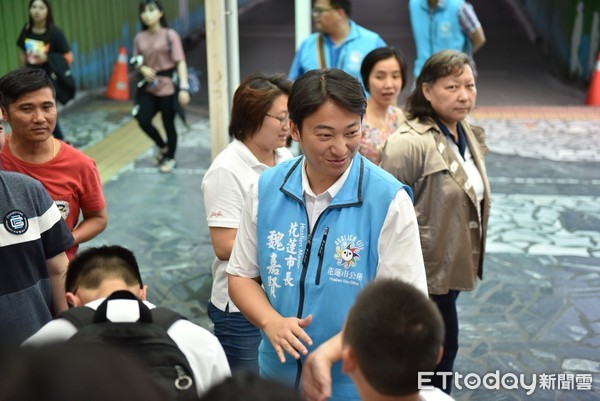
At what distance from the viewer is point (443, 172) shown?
4105mm

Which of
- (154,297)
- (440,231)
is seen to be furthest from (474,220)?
(154,297)

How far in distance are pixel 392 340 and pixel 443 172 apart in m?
2.14

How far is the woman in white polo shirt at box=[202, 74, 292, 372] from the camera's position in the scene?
3748 millimetres

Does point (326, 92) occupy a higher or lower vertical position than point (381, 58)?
higher

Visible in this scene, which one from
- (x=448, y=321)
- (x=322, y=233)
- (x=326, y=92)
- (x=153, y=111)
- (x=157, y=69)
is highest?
(x=326, y=92)

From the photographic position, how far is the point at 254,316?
9.55 ft

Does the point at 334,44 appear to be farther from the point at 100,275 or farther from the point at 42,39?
the point at 100,275

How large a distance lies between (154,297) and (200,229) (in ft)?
5.30

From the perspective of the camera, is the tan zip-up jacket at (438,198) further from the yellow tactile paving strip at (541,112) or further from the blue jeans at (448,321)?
the yellow tactile paving strip at (541,112)

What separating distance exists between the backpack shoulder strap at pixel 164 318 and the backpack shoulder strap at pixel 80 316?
181 mm

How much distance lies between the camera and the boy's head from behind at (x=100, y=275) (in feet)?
9.00

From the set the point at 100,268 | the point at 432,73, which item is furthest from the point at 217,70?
the point at 100,268

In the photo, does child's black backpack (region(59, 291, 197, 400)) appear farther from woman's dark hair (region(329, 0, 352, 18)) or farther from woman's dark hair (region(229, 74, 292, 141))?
woman's dark hair (region(329, 0, 352, 18))

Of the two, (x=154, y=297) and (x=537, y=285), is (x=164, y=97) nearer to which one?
(x=154, y=297)
